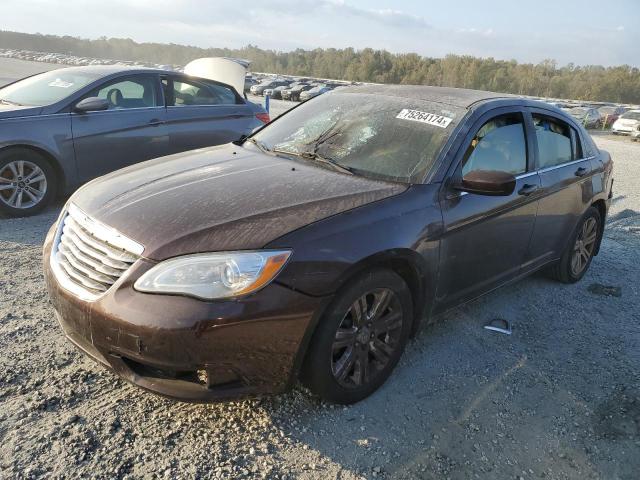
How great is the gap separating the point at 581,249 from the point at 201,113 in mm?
4604

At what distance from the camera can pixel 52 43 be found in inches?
4678

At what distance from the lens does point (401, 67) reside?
94.2 metres

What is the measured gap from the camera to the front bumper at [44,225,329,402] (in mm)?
2148

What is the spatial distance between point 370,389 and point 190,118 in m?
4.73

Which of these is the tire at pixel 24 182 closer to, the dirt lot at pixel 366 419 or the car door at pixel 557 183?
the dirt lot at pixel 366 419

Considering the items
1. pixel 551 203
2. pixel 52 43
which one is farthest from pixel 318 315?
pixel 52 43

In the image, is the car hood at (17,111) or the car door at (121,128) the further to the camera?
the car door at (121,128)

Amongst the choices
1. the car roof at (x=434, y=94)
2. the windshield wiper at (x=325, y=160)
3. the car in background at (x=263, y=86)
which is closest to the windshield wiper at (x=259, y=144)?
the windshield wiper at (x=325, y=160)

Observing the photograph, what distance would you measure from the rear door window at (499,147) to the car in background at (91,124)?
4.09m

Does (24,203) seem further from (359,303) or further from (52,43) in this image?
(52,43)

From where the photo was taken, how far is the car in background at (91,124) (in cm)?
529

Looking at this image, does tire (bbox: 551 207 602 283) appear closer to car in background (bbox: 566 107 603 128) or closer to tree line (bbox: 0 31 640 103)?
car in background (bbox: 566 107 603 128)

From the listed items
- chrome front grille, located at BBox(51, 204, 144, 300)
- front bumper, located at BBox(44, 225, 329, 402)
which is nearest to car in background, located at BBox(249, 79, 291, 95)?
chrome front grille, located at BBox(51, 204, 144, 300)

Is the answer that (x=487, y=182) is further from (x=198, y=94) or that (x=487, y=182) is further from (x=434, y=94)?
(x=198, y=94)
